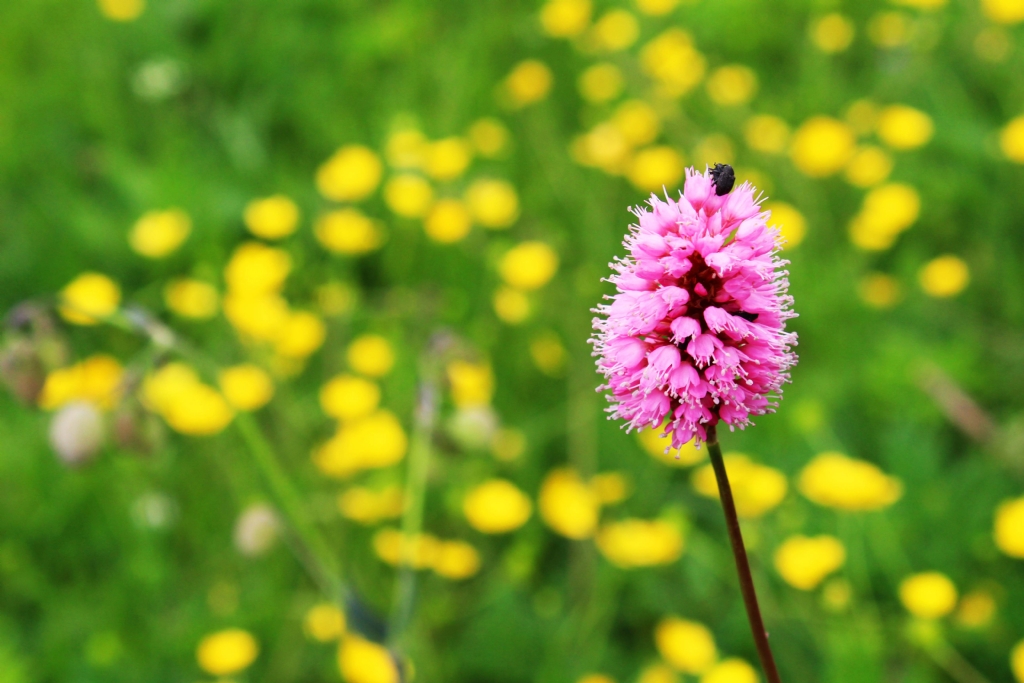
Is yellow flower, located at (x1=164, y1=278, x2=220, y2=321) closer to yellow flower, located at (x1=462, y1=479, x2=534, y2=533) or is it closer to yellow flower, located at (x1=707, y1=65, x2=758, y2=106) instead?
yellow flower, located at (x1=462, y1=479, x2=534, y2=533)

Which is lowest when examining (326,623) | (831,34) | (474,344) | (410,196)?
(326,623)

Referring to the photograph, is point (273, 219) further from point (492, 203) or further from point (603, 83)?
point (603, 83)

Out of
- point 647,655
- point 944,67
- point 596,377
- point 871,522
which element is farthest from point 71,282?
point 944,67

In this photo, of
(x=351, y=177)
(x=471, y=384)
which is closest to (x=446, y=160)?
(x=351, y=177)

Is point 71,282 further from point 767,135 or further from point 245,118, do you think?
point 767,135

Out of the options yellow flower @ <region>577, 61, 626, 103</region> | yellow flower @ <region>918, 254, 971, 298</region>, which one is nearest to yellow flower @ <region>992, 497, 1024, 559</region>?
yellow flower @ <region>918, 254, 971, 298</region>

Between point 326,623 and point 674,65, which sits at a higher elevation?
point 674,65

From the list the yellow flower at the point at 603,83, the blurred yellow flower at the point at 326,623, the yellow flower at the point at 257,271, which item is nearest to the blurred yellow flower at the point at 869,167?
the yellow flower at the point at 603,83
